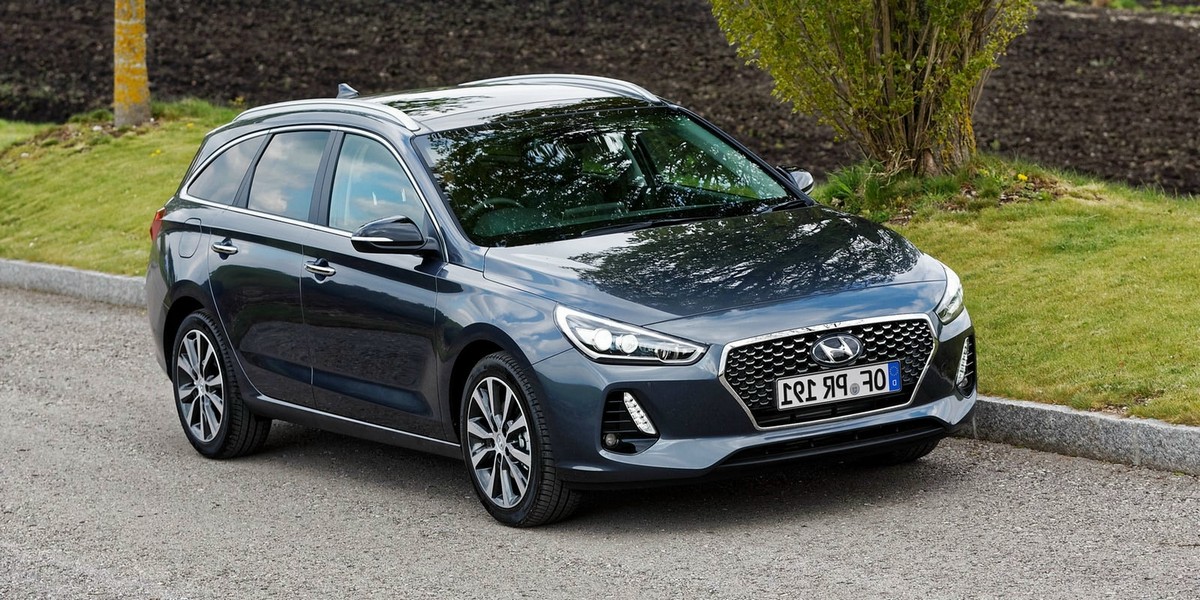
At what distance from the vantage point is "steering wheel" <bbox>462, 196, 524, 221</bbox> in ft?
24.2

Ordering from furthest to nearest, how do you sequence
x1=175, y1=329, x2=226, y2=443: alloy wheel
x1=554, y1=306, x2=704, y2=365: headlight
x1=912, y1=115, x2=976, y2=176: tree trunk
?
x1=912, y1=115, x2=976, y2=176: tree trunk, x1=175, y1=329, x2=226, y2=443: alloy wheel, x1=554, y1=306, x2=704, y2=365: headlight

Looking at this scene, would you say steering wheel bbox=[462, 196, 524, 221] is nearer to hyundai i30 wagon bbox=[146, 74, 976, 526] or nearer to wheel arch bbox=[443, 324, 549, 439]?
hyundai i30 wagon bbox=[146, 74, 976, 526]

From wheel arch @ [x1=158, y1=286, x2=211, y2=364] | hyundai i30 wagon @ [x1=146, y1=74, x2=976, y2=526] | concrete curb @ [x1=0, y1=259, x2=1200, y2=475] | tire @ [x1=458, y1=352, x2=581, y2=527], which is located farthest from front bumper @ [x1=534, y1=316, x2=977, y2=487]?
wheel arch @ [x1=158, y1=286, x2=211, y2=364]

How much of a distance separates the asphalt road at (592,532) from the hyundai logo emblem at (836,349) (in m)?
0.67

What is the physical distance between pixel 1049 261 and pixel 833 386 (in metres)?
4.00

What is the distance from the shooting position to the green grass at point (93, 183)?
50.5 feet

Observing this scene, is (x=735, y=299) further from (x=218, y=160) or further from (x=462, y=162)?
(x=218, y=160)

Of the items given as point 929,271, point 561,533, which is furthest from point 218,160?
point 929,271

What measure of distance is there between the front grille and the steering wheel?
1502 millimetres

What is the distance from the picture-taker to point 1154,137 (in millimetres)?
16953

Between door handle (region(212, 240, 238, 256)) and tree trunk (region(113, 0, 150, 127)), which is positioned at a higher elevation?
door handle (region(212, 240, 238, 256))

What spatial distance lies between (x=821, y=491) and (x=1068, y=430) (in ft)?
4.02

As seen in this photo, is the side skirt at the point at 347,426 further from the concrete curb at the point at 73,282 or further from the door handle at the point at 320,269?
the concrete curb at the point at 73,282

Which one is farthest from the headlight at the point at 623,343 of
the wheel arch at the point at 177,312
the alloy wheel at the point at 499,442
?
the wheel arch at the point at 177,312
